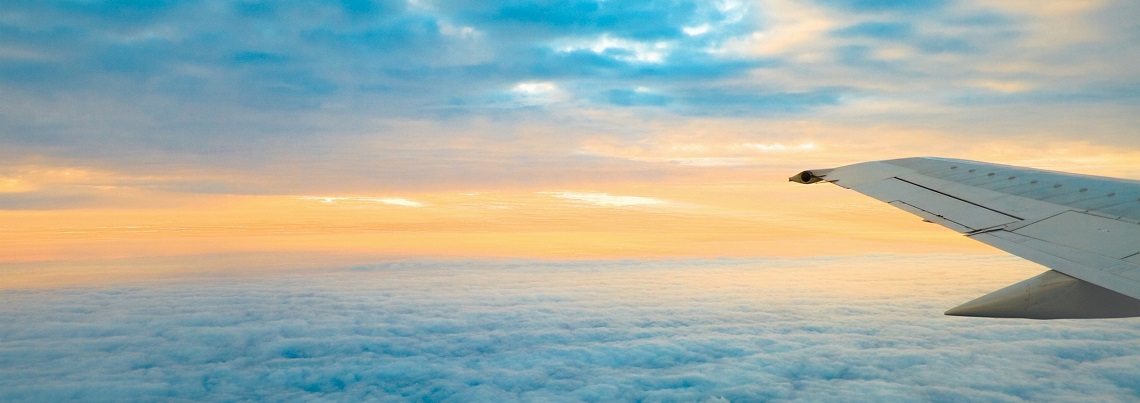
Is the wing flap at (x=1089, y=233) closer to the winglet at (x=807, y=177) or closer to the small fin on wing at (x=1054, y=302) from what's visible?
the small fin on wing at (x=1054, y=302)

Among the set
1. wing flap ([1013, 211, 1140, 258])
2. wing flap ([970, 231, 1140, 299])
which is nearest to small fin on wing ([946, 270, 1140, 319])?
wing flap ([1013, 211, 1140, 258])

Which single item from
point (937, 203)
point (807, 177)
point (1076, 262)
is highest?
point (807, 177)

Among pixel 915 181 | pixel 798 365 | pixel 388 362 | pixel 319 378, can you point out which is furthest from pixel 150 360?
pixel 915 181

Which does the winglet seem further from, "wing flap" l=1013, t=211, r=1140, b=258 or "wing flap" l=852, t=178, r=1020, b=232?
"wing flap" l=1013, t=211, r=1140, b=258

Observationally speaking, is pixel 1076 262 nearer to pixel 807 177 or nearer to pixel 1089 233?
pixel 1089 233

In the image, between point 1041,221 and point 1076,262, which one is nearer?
point 1076,262

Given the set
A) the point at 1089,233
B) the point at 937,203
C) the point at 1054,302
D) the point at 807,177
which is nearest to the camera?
the point at 1089,233

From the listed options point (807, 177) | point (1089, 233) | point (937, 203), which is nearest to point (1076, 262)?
point (1089, 233)
